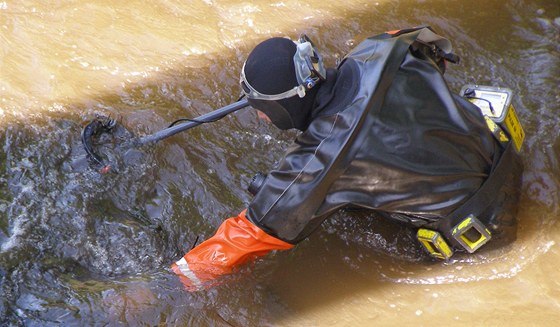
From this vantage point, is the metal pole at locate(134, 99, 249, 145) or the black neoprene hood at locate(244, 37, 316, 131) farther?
the metal pole at locate(134, 99, 249, 145)

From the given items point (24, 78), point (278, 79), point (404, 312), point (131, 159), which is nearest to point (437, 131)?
point (278, 79)

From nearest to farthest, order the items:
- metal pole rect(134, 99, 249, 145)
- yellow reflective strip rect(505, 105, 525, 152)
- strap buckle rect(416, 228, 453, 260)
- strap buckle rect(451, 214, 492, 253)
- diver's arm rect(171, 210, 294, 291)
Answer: diver's arm rect(171, 210, 294, 291), strap buckle rect(451, 214, 492, 253), strap buckle rect(416, 228, 453, 260), yellow reflective strip rect(505, 105, 525, 152), metal pole rect(134, 99, 249, 145)

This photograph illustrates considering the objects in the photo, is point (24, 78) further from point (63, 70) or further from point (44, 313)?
point (44, 313)

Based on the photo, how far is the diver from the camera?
8.54ft

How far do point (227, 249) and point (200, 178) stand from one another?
865 millimetres

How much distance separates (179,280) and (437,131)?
148cm

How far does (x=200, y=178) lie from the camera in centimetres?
367

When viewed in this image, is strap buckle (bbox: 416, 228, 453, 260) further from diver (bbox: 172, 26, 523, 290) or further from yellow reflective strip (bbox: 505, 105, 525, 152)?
yellow reflective strip (bbox: 505, 105, 525, 152)

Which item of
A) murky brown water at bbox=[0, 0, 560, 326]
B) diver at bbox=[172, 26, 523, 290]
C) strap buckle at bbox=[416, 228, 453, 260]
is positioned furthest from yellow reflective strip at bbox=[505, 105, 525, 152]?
strap buckle at bbox=[416, 228, 453, 260]

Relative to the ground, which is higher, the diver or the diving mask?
the diving mask

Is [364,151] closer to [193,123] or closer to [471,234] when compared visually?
[471,234]

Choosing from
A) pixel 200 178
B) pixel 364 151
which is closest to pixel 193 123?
pixel 200 178

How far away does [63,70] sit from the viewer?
402cm

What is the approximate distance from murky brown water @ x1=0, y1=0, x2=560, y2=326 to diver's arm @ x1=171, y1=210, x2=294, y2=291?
19 centimetres
